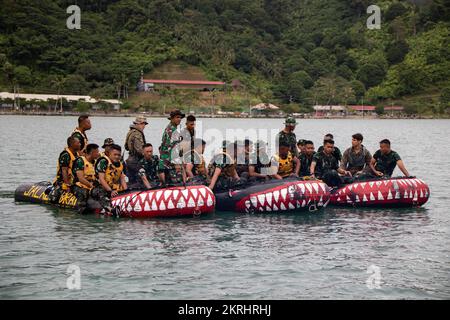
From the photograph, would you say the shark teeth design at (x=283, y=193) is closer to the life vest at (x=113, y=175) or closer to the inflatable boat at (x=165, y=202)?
the inflatable boat at (x=165, y=202)

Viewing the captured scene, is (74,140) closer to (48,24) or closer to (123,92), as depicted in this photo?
(123,92)

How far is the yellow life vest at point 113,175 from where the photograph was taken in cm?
1747

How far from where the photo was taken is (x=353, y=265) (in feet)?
45.4

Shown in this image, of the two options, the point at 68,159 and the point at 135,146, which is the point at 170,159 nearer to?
the point at 135,146

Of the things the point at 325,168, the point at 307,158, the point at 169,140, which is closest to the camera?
the point at 169,140

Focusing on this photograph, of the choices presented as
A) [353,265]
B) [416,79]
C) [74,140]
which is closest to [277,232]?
[353,265]

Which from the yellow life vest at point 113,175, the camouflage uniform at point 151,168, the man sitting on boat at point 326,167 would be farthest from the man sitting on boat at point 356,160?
the yellow life vest at point 113,175

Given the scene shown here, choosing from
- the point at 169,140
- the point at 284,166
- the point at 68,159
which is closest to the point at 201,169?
the point at 169,140

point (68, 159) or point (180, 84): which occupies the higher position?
point (180, 84)

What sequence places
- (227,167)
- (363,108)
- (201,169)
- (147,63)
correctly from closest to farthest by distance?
(227,167), (201,169), (147,63), (363,108)

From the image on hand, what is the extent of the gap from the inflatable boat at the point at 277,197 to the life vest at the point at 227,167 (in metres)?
0.46

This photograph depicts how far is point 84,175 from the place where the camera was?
17.8 m

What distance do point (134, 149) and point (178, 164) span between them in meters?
1.52
